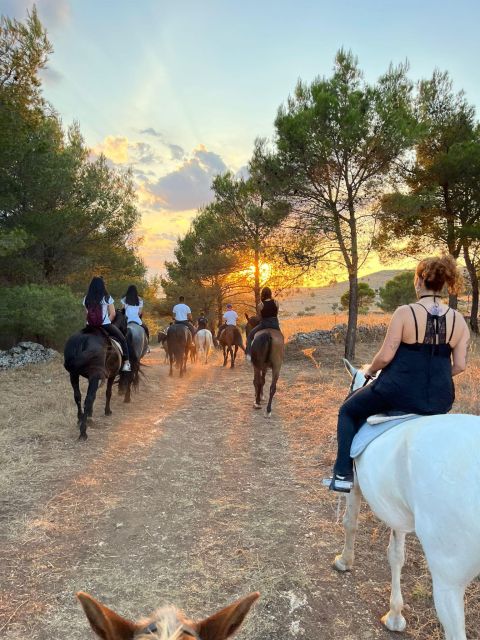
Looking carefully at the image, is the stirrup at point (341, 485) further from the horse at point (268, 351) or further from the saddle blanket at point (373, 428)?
the horse at point (268, 351)

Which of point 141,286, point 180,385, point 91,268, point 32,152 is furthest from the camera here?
point 141,286

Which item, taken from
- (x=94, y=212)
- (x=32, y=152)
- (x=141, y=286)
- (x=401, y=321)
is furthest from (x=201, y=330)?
(x=401, y=321)

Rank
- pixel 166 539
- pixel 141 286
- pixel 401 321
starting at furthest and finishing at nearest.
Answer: pixel 141 286
pixel 166 539
pixel 401 321

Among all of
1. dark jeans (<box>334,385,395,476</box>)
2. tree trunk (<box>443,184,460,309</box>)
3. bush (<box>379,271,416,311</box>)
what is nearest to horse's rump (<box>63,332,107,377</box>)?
dark jeans (<box>334,385,395,476</box>)

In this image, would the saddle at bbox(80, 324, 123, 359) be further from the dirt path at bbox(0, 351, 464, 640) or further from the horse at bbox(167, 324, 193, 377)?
the horse at bbox(167, 324, 193, 377)

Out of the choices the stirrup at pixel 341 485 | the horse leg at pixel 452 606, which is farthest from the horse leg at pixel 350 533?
the horse leg at pixel 452 606

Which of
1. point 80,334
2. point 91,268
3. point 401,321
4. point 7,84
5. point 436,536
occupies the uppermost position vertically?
point 7,84

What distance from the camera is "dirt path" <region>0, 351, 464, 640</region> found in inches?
116

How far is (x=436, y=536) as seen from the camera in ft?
6.37

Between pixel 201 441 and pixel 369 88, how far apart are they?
40.0 ft

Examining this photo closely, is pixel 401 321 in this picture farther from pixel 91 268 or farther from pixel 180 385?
pixel 91 268

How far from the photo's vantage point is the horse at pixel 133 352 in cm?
950

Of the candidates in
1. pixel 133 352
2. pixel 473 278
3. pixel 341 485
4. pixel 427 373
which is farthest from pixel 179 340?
pixel 473 278

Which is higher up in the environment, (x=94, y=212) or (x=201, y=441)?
(x=94, y=212)
